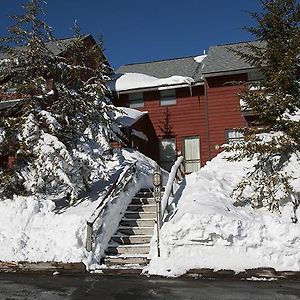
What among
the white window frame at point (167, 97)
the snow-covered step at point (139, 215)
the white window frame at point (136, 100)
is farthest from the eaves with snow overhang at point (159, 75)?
the snow-covered step at point (139, 215)

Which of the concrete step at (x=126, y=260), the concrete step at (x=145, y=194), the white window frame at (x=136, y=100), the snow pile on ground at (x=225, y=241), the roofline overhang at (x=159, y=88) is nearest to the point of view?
the snow pile on ground at (x=225, y=241)

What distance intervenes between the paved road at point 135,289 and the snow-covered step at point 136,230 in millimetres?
2936

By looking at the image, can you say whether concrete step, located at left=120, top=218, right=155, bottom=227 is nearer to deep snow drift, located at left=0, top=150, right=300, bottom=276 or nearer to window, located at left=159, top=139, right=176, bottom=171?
deep snow drift, located at left=0, top=150, right=300, bottom=276

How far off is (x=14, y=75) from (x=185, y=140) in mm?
12426

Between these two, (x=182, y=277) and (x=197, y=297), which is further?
(x=182, y=277)

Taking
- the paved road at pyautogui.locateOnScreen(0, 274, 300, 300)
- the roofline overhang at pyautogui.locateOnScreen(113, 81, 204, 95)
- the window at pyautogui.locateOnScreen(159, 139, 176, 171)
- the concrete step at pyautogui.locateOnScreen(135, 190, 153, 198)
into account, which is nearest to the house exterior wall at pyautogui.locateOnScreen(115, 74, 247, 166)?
the window at pyautogui.locateOnScreen(159, 139, 176, 171)

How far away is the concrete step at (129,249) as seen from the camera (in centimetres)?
1214

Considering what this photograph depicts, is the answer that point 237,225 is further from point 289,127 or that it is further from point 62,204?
point 62,204

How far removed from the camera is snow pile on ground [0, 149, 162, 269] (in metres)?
11.8

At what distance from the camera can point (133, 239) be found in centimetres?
1281

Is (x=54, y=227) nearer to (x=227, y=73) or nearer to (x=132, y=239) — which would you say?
(x=132, y=239)

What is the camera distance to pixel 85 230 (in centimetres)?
1241

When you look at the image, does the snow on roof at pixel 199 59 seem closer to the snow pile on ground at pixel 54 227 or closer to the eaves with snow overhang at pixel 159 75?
the eaves with snow overhang at pixel 159 75

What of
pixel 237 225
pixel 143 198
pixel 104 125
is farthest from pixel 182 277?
pixel 104 125
